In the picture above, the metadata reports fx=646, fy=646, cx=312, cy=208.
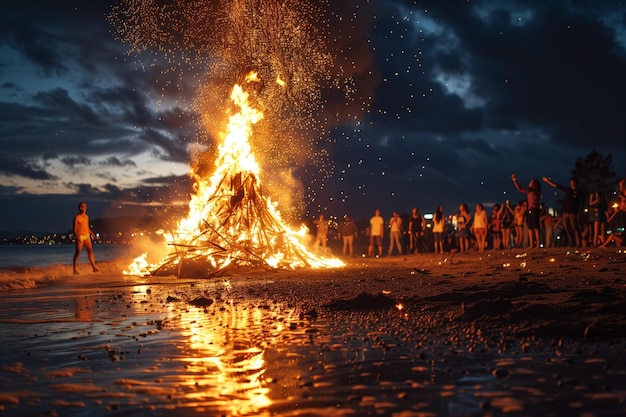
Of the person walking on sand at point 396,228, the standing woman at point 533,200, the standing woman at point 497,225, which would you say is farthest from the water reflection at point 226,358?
the person walking on sand at point 396,228

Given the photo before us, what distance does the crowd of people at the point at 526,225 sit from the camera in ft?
64.0

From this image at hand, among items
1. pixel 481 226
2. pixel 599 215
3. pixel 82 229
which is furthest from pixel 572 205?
pixel 82 229

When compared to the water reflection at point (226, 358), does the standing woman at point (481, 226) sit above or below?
above

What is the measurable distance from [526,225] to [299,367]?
1896 centimetres

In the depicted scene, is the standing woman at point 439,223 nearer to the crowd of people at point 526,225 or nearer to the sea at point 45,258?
the crowd of people at point 526,225

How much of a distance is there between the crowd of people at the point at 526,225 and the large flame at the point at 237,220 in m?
6.92

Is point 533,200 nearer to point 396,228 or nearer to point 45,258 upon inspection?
point 396,228

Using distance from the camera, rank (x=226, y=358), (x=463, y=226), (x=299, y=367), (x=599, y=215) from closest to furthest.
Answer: (x=299, y=367) → (x=226, y=358) → (x=599, y=215) → (x=463, y=226)

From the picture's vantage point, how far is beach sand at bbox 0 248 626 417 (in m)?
4.45

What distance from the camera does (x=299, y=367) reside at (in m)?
5.67

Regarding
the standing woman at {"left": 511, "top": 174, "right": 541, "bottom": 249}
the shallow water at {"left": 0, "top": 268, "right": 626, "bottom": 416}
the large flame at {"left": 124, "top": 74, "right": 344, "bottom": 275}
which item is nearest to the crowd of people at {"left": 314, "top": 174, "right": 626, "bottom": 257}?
the standing woman at {"left": 511, "top": 174, "right": 541, "bottom": 249}

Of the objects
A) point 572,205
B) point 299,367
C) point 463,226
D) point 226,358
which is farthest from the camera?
point 463,226

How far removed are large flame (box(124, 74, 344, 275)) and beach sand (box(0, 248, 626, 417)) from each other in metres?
7.69

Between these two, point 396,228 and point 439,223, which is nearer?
point 439,223
